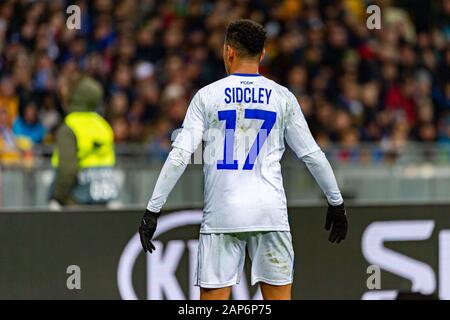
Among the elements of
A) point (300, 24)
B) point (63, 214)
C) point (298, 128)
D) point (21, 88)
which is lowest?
point (63, 214)

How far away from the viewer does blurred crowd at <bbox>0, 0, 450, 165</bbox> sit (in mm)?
13648

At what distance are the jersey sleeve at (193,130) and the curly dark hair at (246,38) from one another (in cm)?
36

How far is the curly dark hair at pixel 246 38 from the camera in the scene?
256 inches

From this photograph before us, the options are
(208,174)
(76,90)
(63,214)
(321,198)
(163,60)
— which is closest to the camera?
(208,174)

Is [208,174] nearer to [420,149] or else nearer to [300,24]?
[420,149]

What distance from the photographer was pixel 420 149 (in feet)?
45.5

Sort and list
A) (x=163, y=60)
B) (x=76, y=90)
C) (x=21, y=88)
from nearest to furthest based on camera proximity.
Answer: (x=76, y=90)
(x=21, y=88)
(x=163, y=60)

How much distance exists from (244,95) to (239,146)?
0.29 meters

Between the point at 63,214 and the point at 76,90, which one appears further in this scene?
the point at 76,90

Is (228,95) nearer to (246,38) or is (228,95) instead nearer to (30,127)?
(246,38)

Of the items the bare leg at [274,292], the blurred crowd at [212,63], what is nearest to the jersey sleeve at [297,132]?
the bare leg at [274,292]

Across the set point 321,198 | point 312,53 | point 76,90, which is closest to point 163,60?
point 312,53

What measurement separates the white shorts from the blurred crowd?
629 cm
